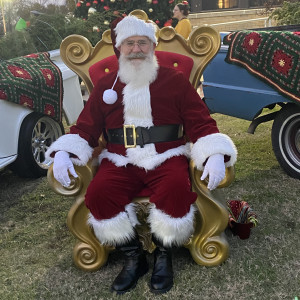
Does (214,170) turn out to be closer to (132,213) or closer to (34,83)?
(132,213)

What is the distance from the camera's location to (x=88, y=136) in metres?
2.62

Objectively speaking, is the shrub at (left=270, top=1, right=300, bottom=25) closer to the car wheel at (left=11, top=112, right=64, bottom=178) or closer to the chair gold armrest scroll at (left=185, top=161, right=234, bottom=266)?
the car wheel at (left=11, top=112, right=64, bottom=178)

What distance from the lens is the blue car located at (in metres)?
3.58

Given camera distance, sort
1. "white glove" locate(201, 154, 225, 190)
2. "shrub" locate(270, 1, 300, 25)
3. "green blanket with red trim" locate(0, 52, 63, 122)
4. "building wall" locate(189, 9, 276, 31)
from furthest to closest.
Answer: "building wall" locate(189, 9, 276, 31), "shrub" locate(270, 1, 300, 25), "green blanket with red trim" locate(0, 52, 63, 122), "white glove" locate(201, 154, 225, 190)

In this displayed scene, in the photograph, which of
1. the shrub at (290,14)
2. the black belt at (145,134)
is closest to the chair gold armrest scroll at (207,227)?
the black belt at (145,134)

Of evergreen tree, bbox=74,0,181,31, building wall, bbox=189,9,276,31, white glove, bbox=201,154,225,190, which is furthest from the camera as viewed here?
building wall, bbox=189,9,276,31

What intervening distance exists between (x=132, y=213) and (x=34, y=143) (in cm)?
210

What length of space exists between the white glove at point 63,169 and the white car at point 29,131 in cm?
133

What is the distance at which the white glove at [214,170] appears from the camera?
2.25 meters

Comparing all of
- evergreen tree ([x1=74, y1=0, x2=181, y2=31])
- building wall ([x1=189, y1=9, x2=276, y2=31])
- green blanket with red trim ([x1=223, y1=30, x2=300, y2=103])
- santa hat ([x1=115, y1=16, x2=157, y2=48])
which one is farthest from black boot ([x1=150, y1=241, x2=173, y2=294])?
building wall ([x1=189, y1=9, x2=276, y2=31])

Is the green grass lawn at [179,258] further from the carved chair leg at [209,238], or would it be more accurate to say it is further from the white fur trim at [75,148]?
the white fur trim at [75,148]

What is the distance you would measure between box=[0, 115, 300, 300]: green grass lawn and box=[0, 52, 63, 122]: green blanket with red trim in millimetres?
892

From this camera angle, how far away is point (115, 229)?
7.63 ft

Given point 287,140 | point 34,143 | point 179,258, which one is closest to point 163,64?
point 179,258
